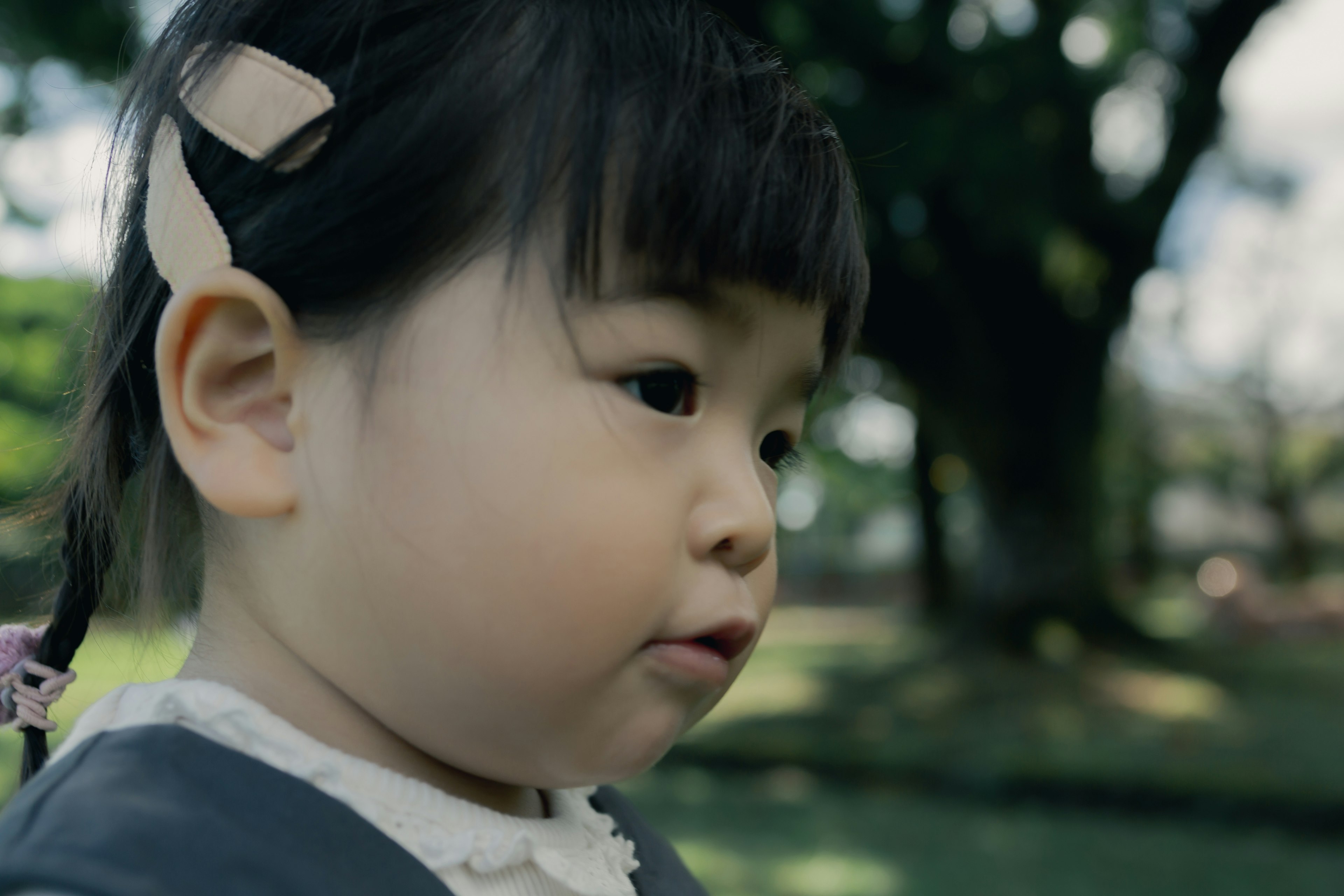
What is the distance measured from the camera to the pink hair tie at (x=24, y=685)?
0.98m

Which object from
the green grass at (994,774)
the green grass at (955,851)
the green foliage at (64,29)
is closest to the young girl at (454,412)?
the green grass at (994,774)

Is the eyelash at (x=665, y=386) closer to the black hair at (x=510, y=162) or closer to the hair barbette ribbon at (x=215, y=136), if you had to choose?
the black hair at (x=510, y=162)

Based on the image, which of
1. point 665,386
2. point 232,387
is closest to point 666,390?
point 665,386

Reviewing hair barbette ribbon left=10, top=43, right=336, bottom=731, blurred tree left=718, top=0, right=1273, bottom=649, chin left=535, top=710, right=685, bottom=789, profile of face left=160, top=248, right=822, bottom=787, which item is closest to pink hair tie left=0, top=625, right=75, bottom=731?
hair barbette ribbon left=10, top=43, right=336, bottom=731

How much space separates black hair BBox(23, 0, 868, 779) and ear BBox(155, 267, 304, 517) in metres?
0.03

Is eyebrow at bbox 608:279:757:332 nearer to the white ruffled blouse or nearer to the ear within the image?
the ear

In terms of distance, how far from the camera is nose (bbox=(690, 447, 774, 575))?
0.82 metres

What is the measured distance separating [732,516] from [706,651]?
0.11m

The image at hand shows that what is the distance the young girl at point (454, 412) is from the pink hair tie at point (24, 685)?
19cm

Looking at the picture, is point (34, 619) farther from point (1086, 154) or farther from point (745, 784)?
point (1086, 154)

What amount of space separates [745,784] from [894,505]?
88.6 feet

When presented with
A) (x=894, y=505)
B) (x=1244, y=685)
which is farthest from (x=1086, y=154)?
(x=894, y=505)

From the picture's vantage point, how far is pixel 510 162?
82 centimetres

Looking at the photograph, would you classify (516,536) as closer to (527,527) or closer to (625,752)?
(527,527)
